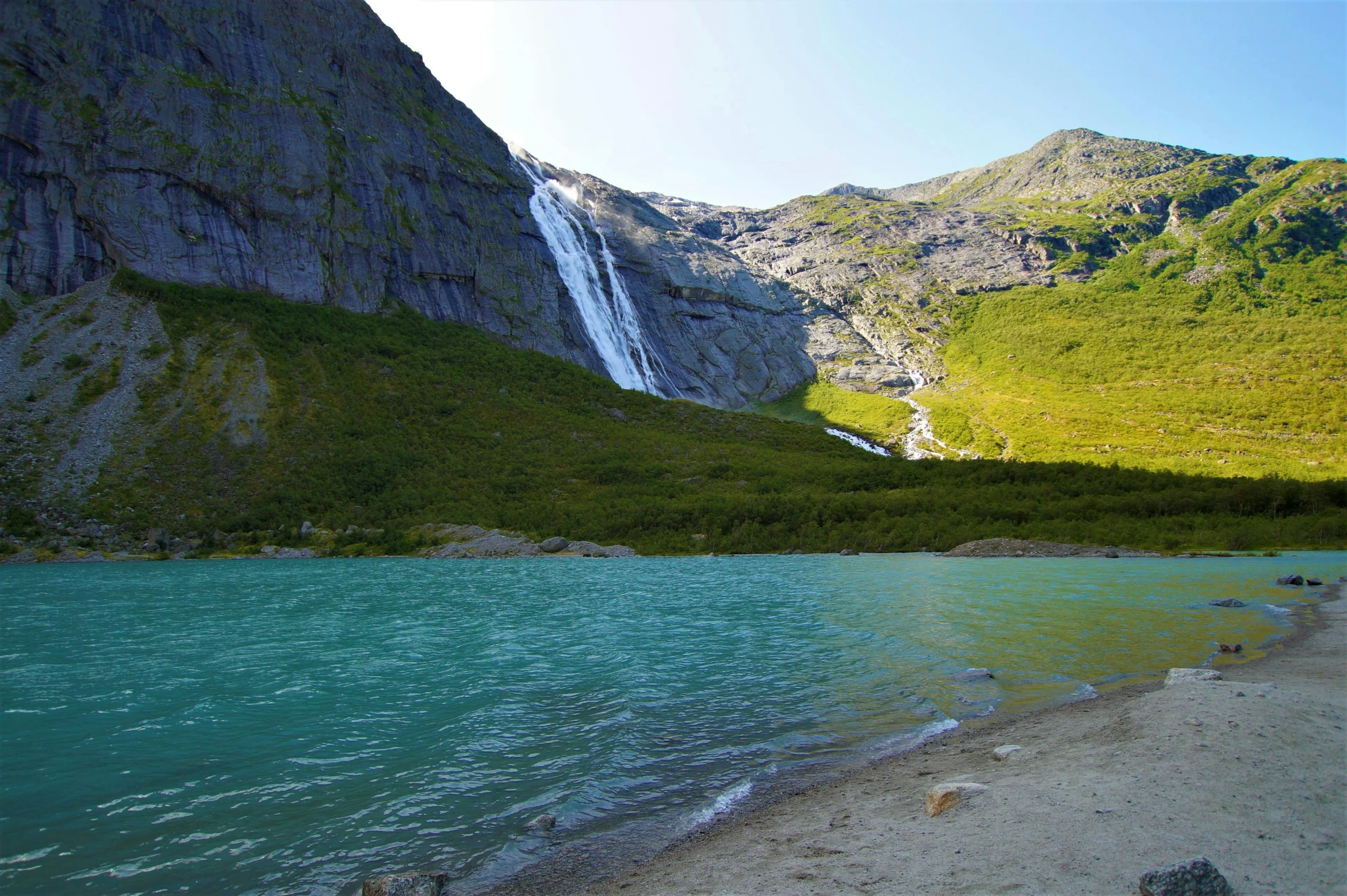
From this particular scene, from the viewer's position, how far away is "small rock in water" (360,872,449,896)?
17.3 ft

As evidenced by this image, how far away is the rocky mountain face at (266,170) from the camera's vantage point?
63.8m

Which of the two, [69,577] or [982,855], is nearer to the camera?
[982,855]

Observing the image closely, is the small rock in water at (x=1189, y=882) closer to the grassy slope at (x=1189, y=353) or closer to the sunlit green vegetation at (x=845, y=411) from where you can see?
the grassy slope at (x=1189, y=353)

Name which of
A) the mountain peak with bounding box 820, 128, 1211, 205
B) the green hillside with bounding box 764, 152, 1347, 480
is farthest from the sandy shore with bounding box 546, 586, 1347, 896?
the mountain peak with bounding box 820, 128, 1211, 205

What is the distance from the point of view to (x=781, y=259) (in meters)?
152

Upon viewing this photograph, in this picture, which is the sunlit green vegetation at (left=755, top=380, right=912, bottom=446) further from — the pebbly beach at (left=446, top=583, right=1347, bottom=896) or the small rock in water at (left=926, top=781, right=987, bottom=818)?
the small rock in water at (left=926, top=781, right=987, bottom=818)

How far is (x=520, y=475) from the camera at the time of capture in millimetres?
59500

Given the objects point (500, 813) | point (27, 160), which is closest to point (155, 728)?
point (500, 813)

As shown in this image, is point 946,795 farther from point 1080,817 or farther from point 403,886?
point 403,886

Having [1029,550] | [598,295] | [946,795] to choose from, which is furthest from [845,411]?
[946,795]

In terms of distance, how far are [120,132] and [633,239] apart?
7113 cm

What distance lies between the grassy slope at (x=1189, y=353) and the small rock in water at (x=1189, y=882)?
81606 mm

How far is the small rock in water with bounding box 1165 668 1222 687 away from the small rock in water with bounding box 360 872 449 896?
10101 millimetres

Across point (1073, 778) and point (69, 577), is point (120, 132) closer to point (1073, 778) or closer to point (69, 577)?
point (69, 577)
